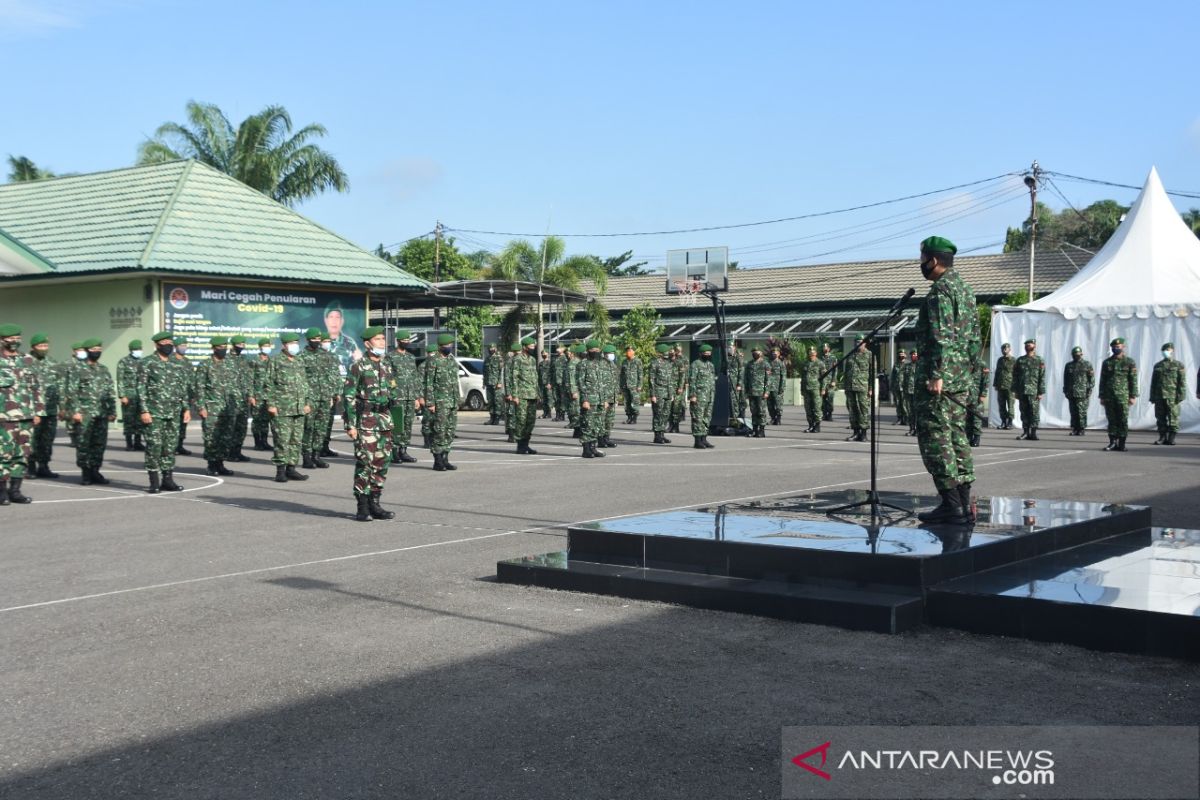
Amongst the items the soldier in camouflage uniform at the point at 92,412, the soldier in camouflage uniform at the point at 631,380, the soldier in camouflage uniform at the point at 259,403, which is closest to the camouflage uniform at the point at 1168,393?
the soldier in camouflage uniform at the point at 631,380

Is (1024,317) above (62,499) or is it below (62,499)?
above

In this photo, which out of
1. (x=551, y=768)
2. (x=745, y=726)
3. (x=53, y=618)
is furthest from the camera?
(x=53, y=618)

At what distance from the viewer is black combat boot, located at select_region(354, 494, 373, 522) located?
12.3m

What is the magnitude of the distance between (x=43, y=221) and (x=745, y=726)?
30.5m

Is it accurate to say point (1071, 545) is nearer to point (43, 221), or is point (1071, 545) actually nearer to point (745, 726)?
point (745, 726)

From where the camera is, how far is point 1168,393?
23.8m

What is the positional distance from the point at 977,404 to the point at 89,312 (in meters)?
23.9

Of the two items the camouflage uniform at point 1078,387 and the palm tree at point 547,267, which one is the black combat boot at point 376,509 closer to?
the camouflage uniform at point 1078,387

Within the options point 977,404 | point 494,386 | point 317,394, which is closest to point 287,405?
point 317,394

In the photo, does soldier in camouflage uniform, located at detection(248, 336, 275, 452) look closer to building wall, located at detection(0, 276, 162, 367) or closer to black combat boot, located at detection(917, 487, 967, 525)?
building wall, located at detection(0, 276, 162, 367)

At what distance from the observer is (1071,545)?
356 inches

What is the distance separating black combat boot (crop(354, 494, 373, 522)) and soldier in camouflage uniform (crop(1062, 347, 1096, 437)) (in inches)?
758

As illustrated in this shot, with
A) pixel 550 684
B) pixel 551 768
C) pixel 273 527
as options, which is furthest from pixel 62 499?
pixel 551 768

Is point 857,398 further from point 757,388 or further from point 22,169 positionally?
point 22,169
